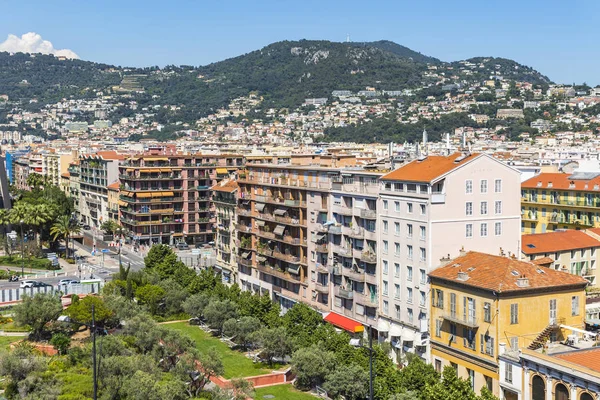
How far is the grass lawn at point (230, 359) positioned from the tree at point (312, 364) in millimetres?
5026

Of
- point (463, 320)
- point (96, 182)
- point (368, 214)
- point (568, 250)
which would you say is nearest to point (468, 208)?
point (368, 214)

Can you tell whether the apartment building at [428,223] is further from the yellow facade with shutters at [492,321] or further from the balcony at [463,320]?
the yellow facade with shutters at [492,321]

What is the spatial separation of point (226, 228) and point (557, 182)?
42740 millimetres

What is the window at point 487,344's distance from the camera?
53156mm

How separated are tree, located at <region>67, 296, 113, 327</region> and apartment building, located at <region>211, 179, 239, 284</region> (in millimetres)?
27101

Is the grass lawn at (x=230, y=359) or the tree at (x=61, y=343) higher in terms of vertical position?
the tree at (x=61, y=343)

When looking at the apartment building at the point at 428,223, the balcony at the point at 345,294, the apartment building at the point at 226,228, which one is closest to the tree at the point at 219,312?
the balcony at the point at 345,294

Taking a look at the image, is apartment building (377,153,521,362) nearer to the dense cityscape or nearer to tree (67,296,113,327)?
the dense cityscape

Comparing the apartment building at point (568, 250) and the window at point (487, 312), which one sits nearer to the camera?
the window at point (487, 312)

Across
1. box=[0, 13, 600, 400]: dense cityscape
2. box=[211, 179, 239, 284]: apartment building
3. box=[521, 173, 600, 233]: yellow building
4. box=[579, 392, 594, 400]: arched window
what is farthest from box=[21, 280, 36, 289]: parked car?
box=[579, 392, 594, 400]: arched window

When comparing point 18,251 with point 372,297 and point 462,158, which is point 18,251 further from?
point 462,158

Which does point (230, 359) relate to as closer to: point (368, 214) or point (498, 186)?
point (368, 214)

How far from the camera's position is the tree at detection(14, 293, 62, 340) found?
6825 centimetres

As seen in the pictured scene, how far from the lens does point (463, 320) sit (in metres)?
56.1
